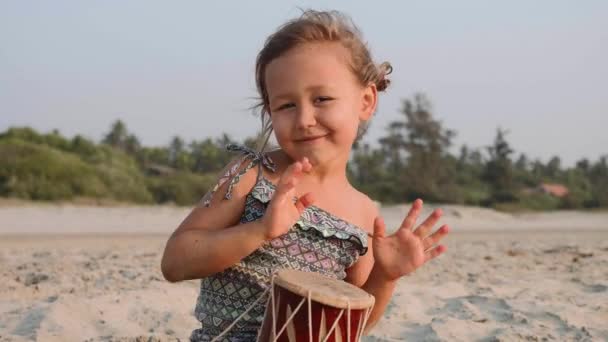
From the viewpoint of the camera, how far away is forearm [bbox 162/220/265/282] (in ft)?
6.40

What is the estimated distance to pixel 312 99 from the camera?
2.13m

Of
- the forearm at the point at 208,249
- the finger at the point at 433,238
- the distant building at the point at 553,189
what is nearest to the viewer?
the forearm at the point at 208,249

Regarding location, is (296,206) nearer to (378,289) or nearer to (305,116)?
(305,116)

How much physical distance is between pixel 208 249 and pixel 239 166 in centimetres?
32

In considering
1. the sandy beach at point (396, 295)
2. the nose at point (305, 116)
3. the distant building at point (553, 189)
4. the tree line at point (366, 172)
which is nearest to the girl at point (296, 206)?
the nose at point (305, 116)

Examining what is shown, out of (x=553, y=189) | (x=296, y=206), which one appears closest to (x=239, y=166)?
(x=296, y=206)

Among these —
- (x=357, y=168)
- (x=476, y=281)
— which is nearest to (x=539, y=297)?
(x=476, y=281)

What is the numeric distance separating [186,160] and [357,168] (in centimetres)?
641

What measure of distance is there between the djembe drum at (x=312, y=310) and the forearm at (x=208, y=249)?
0.14 m

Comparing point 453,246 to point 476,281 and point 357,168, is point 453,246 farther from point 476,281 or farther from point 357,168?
point 357,168

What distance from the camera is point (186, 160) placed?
83.6 feet

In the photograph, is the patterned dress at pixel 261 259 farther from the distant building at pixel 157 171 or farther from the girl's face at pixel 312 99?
the distant building at pixel 157 171

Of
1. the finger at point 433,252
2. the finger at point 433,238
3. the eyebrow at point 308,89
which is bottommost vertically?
the finger at point 433,252

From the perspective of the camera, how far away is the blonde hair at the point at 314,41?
217cm
